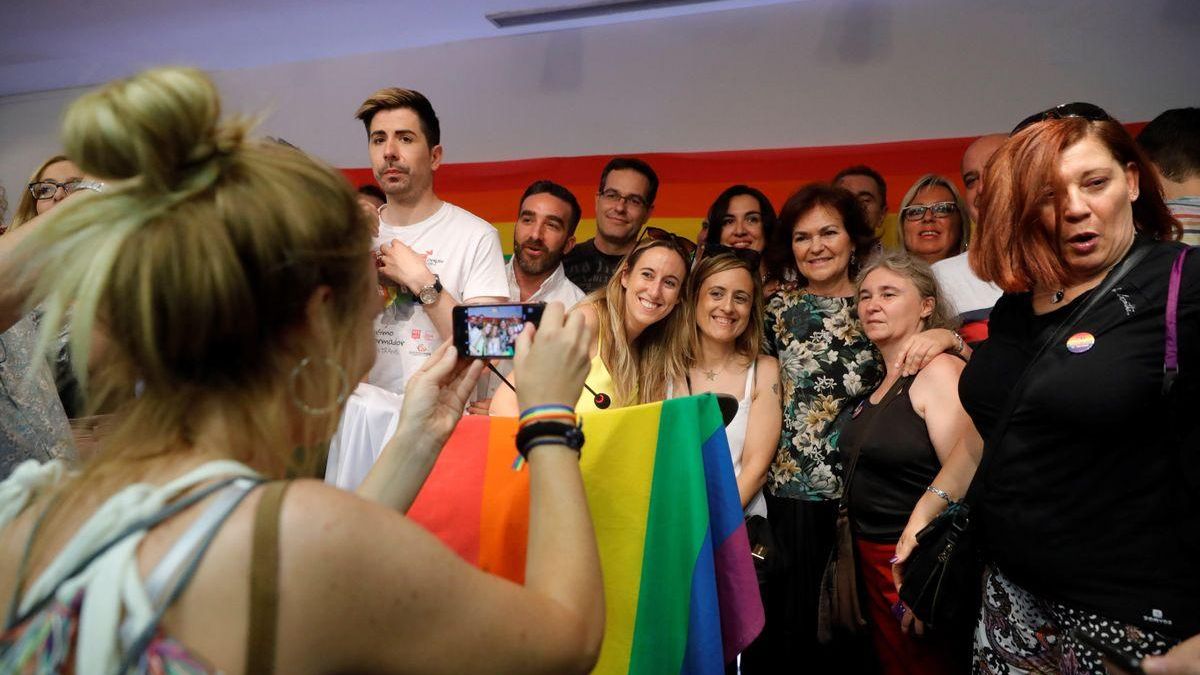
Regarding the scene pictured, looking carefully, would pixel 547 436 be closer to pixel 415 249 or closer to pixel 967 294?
pixel 415 249

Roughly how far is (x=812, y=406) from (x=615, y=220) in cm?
140

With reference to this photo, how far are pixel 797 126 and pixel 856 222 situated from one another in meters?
1.10

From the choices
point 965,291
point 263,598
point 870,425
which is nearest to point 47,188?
point 263,598

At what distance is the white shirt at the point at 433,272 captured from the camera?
2873mm

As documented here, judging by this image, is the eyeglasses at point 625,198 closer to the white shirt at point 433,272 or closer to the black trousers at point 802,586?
the white shirt at point 433,272

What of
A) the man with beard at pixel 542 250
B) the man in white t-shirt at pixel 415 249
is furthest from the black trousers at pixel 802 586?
the man with beard at pixel 542 250

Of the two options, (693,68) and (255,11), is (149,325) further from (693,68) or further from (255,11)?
(255,11)

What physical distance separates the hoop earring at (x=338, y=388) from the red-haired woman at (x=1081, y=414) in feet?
4.45

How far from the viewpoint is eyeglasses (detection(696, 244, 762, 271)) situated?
10.0ft

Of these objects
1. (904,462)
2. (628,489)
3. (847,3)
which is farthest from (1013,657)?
(847,3)

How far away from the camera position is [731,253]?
3059 mm

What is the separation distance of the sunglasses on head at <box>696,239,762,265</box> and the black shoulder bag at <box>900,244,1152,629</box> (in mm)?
1319

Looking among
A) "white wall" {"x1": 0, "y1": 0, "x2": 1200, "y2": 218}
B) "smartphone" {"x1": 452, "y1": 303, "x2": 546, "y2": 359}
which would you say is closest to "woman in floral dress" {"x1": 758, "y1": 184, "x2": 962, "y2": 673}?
"white wall" {"x1": 0, "y1": 0, "x2": 1200, "y2": 218}

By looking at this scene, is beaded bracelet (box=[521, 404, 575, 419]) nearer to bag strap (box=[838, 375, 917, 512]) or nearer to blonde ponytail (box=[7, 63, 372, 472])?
blonde ponytail (box=[7, 63, 372, 472])
